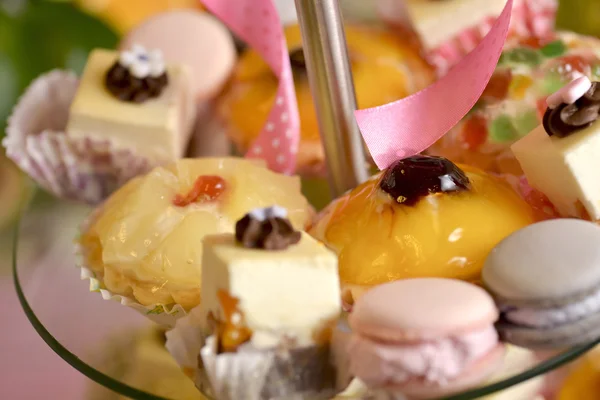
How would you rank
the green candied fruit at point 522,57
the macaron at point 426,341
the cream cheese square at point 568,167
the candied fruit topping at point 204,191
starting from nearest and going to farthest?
the macaron at point 426,341
the cream cheese square at point 568,167
the candied fruit topping at point 204,191
the green candied fruit at point 522,57

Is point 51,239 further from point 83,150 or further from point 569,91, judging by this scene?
point 569,91

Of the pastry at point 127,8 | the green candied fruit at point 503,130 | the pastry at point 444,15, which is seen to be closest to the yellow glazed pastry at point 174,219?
the green candied fruit at point 503,130

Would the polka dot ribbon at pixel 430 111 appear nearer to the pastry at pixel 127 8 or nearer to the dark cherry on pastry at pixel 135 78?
the dark cherry on pastry at pixel 135 78

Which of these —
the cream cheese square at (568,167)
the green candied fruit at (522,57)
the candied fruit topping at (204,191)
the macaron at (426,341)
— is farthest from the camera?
the green candied fruit at (522,57)

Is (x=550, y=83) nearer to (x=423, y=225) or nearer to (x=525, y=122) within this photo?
(x=525, y=122)

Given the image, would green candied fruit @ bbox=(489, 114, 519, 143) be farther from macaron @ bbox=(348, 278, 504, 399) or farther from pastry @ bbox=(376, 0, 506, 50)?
macaron @ bbox=(348, 278, 504, 399)

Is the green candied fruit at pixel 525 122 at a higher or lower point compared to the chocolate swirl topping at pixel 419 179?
lower

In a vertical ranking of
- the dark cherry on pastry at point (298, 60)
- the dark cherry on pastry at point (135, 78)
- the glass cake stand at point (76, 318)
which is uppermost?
the dark cherry on pastry at point (135, 78)

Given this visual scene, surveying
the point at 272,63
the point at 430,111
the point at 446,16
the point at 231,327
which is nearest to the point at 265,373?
the point at 231,327
